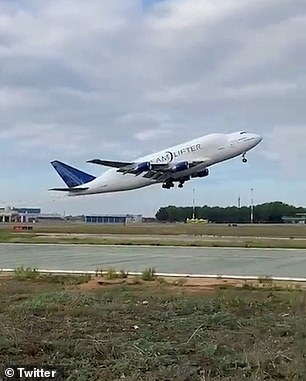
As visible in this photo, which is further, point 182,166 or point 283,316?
point 182,166

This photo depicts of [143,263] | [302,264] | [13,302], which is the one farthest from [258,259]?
[13,302]

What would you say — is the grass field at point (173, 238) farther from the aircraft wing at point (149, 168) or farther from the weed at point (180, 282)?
the weed at point (180, 282)

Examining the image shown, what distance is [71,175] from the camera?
75.7 m

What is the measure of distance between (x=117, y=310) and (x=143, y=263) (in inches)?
545

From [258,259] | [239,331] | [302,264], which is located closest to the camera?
[239,331]

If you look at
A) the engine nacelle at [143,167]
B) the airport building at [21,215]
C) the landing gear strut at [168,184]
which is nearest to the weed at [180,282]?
the engine nacelle at [143,167]

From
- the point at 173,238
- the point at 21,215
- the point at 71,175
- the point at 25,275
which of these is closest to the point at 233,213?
the point at 21,215

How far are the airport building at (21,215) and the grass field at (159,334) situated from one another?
13979 cm

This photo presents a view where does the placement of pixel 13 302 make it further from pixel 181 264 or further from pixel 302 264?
pixel 302 264

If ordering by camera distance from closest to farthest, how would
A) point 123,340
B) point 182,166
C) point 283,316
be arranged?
point 123,340 < point 283,316 < point 182,166

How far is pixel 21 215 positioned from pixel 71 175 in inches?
3948

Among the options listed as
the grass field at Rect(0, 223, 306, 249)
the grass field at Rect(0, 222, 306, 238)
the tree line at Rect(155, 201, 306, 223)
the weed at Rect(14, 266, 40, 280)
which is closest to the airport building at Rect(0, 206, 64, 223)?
the tree line at Rect(155, 201, 306, 223)

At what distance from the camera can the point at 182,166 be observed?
6294cm

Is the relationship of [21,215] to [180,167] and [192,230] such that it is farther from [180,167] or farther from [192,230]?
[180,167]
